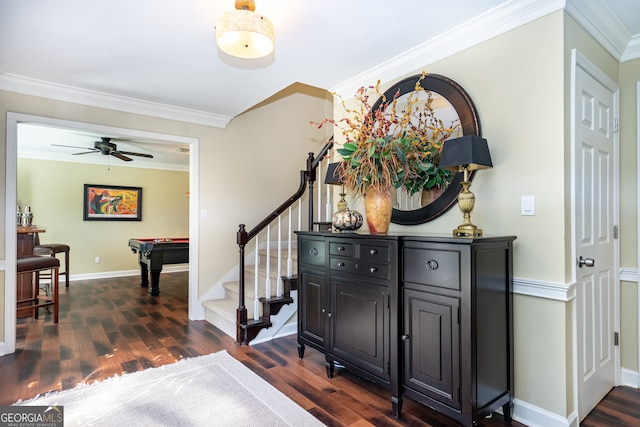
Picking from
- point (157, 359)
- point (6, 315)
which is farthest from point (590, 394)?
point (6, 315)

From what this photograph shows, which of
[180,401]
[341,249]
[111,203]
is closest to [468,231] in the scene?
[341,249]

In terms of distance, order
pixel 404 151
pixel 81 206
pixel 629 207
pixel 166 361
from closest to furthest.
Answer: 1. pixel 404 151
2. pixel 629 207
3. pixel 166 361
4. pixel 81 206

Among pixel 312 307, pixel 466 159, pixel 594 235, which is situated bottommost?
pixel 312 307

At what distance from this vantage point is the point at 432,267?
1812 millimetres

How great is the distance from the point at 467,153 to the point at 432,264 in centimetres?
62

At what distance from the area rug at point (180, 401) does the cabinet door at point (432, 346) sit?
2.07 feet

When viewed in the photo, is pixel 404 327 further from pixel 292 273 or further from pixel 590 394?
pixel 292 273

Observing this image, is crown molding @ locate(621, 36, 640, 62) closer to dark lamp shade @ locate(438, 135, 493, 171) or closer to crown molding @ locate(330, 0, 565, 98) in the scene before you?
crown molding @ locate(330, 0, 565, 98)

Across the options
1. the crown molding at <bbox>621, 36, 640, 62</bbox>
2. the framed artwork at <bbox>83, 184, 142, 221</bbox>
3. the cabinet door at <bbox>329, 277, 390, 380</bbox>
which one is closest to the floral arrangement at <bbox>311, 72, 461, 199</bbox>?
the cabinet door at <bbox>329, 277, 390, 380</bbox>

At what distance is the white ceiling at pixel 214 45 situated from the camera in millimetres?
1968

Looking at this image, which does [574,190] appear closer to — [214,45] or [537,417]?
[537,417]

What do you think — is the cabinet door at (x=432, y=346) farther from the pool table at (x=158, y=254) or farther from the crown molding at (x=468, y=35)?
the pool table at (x=158, y=254)

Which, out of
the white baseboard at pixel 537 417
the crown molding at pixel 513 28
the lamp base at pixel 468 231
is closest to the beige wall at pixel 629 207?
the crown molding at pixel 513 28

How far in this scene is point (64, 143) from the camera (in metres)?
5.59
